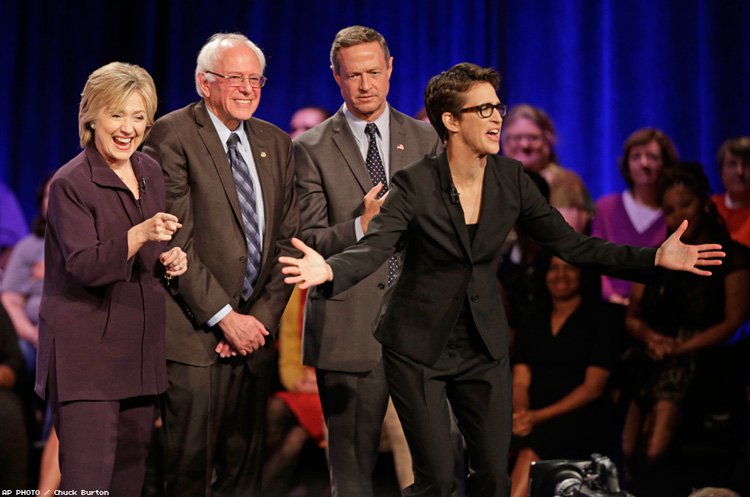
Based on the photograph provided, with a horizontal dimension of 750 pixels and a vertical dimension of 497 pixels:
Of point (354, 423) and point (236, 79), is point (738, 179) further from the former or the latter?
point (236, 79)

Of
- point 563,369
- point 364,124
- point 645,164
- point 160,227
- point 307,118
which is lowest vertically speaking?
point 563,369

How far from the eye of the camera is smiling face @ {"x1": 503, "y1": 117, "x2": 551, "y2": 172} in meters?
5.41

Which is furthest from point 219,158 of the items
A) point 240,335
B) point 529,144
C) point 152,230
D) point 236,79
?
point 529,144

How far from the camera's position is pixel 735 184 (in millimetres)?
5152

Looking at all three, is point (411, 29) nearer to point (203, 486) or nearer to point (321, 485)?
point (321, 485)

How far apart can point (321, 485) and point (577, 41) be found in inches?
119

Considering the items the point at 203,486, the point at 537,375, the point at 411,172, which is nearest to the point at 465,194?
the point at 411,172

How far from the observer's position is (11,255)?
5.65 meters

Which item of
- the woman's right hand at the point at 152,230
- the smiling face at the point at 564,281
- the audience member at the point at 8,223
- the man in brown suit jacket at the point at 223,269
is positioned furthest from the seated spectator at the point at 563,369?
the audience member at the point at 8,223

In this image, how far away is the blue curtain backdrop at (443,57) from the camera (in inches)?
228

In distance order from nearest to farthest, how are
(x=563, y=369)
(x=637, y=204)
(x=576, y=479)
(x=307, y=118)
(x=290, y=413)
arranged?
(x=576, y=479)
(x=563, y=369)
(x=290, y=413)
(x=637, y=204)
(x=307, y=118)

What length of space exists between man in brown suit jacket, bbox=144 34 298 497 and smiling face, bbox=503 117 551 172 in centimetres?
209

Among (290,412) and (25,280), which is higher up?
(25,280)

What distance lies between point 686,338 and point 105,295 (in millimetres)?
2932
